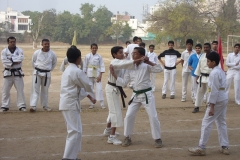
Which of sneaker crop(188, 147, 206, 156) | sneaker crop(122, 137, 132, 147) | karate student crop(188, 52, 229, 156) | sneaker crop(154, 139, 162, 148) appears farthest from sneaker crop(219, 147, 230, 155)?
sneaker crop(122, 137, 132, 147)

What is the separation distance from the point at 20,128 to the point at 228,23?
111 feet

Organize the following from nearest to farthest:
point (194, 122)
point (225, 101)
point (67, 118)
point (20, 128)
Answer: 1. point (67, 118)
2. point (225, 101)
3. point (20, 128)
4. point (194, 122)

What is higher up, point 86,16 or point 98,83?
point 86,16

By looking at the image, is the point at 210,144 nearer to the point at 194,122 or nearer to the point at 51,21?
the point at 194,122

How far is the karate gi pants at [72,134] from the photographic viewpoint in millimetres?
5520

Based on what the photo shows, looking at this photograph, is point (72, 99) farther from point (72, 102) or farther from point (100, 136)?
point (100, 136)

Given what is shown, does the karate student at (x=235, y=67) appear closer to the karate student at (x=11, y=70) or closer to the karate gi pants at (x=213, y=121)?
the karate gi pants at (x=213, y=121)

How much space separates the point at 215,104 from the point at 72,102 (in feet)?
8.10

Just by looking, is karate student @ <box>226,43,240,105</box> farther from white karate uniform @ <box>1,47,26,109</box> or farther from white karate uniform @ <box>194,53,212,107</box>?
white karate uniform @ <box>1,47,26,109</box>

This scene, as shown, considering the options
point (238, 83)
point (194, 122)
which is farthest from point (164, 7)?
point (194, 122)

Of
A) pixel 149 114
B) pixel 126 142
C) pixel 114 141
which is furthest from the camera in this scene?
pixel 114 141

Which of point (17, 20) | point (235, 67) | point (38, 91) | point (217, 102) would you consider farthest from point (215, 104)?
point (17, 20)

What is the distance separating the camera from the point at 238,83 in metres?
11.6

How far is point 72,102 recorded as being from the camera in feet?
18.3
